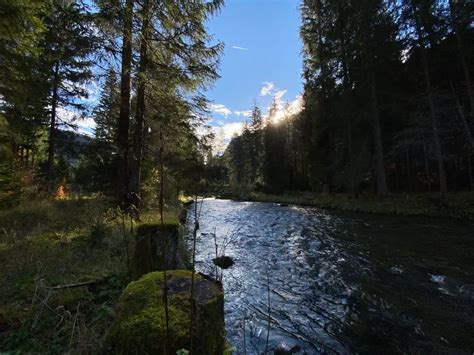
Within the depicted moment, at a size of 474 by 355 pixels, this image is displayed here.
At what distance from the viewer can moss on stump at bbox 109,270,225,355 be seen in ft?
6.84

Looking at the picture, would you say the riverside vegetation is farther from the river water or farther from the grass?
the river water

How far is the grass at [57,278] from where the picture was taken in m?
2.59

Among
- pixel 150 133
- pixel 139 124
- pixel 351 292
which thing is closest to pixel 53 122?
pixel 150 133

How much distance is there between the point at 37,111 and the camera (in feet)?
48.2

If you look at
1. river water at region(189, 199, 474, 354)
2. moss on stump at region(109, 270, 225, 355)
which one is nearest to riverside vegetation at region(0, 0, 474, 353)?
moss on stump at region(109, 270, 225, 355)

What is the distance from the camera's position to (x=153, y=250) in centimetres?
404

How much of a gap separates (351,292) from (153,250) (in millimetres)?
3680

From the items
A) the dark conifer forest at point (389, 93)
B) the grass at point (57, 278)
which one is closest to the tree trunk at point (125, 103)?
the grass at point (57, 278)

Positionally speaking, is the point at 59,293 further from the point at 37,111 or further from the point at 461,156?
the point at 461,156

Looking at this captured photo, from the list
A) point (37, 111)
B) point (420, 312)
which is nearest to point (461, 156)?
point (420, 312)

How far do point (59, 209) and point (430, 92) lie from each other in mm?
17882

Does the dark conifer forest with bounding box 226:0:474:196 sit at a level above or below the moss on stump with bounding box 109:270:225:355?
above

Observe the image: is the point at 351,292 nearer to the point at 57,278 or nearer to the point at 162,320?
the point at 162,320

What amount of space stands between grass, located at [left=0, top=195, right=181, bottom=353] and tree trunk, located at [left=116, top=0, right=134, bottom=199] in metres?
1.70
